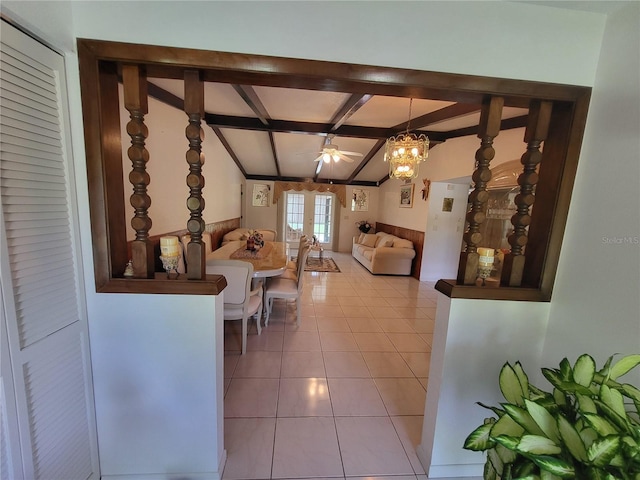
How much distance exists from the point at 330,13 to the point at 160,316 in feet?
5.09

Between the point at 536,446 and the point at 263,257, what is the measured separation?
289 cm

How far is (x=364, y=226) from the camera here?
792 centimetres

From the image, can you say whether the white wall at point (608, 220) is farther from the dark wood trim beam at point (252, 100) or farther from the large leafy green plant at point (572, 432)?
the dark wood trim beam at point (252, 100)

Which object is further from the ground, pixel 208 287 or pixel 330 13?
pixel 330 13

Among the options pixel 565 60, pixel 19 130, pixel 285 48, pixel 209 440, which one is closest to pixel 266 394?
pixel 209 440

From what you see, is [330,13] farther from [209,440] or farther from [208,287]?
[209,440]

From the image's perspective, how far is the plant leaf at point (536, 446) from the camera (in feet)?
2.34

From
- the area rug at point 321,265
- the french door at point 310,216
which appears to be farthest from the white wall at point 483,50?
the french door at point 310,216

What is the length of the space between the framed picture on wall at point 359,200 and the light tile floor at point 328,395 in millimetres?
5044

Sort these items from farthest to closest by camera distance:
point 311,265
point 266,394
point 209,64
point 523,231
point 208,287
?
point 311,265 < point 266,394 < point 523,231 < point 208,287 < point 209,64

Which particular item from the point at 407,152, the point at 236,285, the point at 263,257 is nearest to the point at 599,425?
the point at 236,285

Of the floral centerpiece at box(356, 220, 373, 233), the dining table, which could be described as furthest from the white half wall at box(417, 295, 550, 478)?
the floral centerpiece at box(356, 220, 373, 233)

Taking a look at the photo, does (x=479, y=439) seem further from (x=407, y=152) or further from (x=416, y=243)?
(x=416, y=243)

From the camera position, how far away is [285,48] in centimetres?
110
